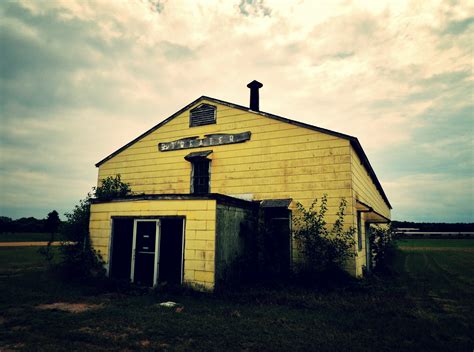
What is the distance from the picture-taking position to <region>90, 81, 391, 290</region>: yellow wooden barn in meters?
8.77

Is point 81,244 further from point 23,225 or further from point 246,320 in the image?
point 23,225

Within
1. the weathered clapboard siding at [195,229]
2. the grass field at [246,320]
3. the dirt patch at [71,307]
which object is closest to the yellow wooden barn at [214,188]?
the weathered clapboard siding at [195,229]

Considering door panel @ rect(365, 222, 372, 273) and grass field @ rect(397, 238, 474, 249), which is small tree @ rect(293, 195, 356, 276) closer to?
door panel @ rect(365, 222, 372, 273)

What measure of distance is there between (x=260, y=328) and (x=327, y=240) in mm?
5191

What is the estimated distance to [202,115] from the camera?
13.5 meters

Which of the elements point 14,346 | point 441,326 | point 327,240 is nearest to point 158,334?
point 14,346

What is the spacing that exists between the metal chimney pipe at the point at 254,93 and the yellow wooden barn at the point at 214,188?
0.05 m

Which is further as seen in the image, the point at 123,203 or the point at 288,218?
the point at 288,218

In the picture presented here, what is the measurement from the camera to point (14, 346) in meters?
4.50

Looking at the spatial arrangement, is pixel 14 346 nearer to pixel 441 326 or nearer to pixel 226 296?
pixel 226 296

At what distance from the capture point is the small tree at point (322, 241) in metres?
9.56

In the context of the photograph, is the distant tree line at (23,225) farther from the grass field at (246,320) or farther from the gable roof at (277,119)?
the grass field at (246,320)

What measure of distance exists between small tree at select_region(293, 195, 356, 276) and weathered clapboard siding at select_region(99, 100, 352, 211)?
1.63 ft

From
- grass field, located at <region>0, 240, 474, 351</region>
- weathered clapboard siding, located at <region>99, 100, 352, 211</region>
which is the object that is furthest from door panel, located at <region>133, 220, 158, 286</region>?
weathered clapboard siding, located at <region>99, 100, 352, 211</region>
